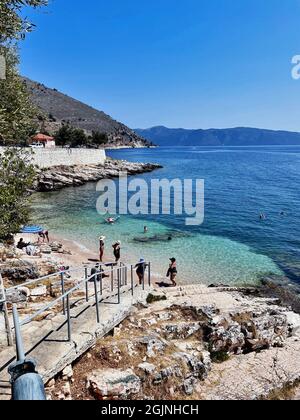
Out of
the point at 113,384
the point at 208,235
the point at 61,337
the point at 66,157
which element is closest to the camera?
the point at 113,384

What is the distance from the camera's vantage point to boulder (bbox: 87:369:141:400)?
7562mm

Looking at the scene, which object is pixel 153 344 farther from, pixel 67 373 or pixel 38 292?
pixel 38 292

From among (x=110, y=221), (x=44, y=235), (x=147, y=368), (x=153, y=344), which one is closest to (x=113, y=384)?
(x=147, y=368)

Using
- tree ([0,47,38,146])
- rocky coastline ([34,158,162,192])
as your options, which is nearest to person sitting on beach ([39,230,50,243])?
tree ([0,47,38,146])

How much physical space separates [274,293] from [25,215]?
15.7 metres

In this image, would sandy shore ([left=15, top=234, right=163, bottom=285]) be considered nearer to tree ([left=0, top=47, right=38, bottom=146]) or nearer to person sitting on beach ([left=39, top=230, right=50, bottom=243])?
person sitting on beach ([left=39, top=230, right=50, bottom=243])

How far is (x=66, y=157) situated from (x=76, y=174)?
496 cm

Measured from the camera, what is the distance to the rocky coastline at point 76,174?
6126 cm

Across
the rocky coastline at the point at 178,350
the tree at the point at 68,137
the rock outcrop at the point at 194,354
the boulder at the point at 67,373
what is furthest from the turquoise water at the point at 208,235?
the tree at the point at 68,137

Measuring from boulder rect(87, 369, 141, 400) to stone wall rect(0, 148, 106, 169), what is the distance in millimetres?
56716

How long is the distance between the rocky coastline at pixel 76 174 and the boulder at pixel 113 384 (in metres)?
50.1

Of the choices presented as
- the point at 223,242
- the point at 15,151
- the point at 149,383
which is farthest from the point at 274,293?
the point at 15,151

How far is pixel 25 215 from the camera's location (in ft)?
47.4

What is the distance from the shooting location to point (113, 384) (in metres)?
7.80
